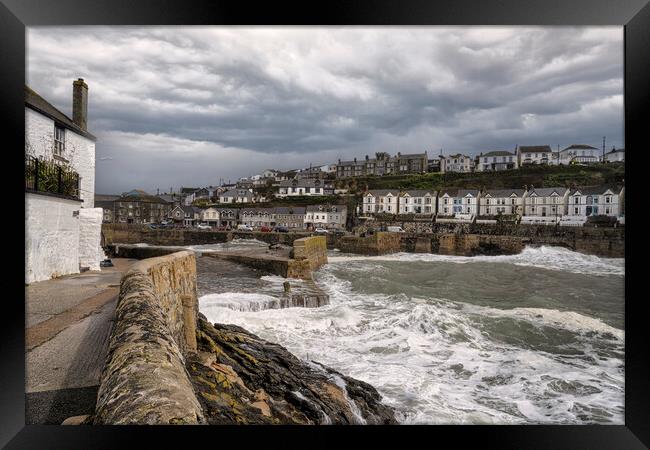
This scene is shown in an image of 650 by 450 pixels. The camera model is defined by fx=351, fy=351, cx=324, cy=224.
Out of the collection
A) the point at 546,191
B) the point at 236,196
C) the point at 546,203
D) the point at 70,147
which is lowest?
the point at 70,147

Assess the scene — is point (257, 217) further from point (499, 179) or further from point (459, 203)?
point (499, 179)

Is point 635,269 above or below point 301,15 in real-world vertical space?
below

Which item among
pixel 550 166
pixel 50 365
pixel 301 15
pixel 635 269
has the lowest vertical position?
pixel 50 365

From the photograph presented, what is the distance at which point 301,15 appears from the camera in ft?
8.84

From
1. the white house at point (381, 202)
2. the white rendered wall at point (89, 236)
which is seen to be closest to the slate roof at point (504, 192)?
the white house at point (381, 202)

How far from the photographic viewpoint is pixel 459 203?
127 feet

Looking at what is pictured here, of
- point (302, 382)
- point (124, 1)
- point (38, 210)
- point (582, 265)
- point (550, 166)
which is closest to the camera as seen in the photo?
point (124, 1)

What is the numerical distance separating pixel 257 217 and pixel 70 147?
3718cm

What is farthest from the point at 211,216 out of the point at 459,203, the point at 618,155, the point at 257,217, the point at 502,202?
the point at 618,155

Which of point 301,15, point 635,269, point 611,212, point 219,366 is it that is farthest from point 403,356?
point 611,212

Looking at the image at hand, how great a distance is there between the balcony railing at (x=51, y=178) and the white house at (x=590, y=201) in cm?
2697

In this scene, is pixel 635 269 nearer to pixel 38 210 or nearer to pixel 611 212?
pixel 38 210

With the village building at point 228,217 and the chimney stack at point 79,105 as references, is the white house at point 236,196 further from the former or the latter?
the chimney stack at point 79,105

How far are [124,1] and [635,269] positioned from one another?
4.53m
